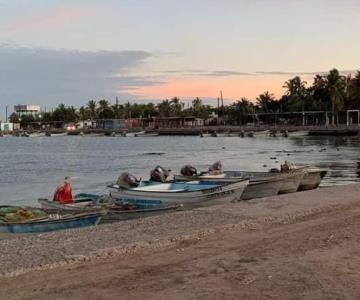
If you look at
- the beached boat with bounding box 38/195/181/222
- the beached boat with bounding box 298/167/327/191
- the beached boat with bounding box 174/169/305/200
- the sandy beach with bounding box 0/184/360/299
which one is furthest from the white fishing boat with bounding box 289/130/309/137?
the sandy beach with bounding box 0/184/360/299

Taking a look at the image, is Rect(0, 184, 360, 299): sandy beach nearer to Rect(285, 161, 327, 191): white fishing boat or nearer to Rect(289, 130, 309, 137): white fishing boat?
Rect(285, 161, 327, 191): white fishing boat

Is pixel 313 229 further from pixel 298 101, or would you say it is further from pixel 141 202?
pixel 298 101

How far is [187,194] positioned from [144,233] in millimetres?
8834

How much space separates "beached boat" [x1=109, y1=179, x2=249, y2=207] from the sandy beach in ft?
21.4

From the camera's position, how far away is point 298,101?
16488 centimetres

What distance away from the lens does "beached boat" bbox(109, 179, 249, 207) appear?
61.5ft

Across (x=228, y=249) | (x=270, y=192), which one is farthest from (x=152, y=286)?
(x=270, y=192)

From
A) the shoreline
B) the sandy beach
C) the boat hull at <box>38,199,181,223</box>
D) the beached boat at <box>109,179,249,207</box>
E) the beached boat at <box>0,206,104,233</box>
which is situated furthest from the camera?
the beached boat at <box>109,179,249,207</box>

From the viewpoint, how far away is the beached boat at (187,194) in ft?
61.5

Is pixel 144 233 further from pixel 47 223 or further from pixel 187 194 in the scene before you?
pixel 187 194

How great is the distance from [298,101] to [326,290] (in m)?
162

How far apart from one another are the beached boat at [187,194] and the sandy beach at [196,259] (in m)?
6.52

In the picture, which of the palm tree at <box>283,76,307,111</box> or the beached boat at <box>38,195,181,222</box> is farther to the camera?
the palm tree at <box>283,76,307,111</box>

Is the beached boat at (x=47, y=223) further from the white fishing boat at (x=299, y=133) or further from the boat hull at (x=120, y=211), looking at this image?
the white fishing boat at (x=299, y=133)
